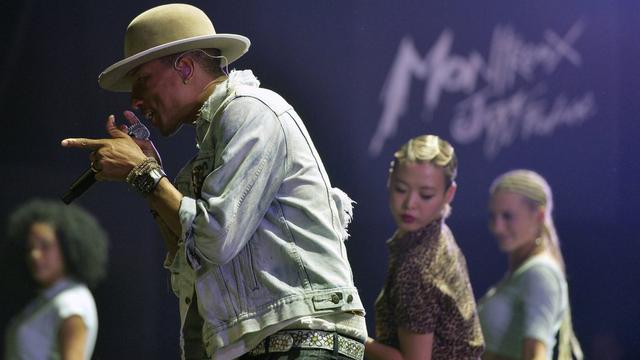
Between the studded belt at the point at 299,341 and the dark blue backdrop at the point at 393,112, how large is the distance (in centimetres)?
162

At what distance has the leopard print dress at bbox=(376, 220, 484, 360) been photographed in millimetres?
3895

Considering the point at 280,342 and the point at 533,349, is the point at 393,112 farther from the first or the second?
the point at 280,342

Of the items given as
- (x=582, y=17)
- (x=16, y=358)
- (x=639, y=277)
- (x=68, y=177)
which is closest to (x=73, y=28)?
(x=68, y=177)

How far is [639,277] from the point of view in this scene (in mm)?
4844

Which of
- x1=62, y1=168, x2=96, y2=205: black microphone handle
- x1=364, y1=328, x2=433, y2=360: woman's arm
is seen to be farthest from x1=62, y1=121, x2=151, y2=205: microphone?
x1=364, y1=328, x2=433, y2=360: woman's arm

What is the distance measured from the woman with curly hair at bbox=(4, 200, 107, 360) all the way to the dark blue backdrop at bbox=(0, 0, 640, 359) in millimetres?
51

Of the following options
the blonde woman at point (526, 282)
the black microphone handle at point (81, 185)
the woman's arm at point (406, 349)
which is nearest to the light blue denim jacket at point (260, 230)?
the black microphone handle at point (81, 185)

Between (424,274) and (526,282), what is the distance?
24.9 inches

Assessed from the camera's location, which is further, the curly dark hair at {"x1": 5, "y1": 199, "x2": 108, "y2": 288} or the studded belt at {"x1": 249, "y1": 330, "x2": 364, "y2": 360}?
the curly dark hair at {"x1": 5, "y1": 199, "x2": 108, "y2": 288}

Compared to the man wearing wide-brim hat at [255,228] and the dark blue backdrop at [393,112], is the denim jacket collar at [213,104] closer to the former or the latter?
the man wearing wide-brim hat at [255,228]

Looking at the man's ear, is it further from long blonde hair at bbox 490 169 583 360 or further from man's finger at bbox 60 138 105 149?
long blonde hair at bbox 490 169 583 360

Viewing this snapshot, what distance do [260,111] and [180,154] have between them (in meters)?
1.62

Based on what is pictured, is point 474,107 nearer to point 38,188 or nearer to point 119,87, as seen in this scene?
point 38,188

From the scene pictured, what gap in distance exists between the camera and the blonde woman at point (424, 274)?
3877mm
